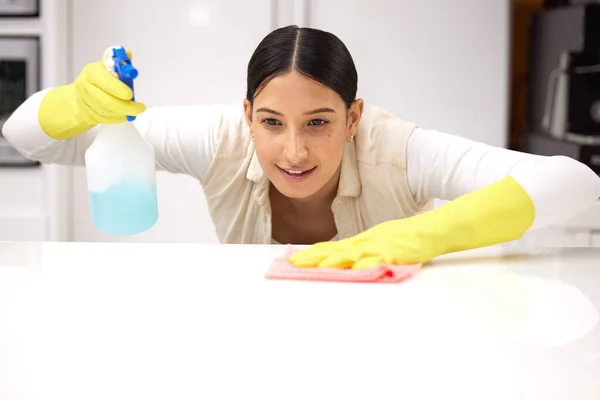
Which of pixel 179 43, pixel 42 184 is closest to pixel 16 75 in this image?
pixel 42 184

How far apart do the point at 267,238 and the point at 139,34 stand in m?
1.32

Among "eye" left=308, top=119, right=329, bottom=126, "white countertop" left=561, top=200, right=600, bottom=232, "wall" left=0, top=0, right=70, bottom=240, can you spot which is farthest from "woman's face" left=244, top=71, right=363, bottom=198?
"wall" left=0, top=0, right=70, bottom=240

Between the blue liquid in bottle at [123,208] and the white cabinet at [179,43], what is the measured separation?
142cm

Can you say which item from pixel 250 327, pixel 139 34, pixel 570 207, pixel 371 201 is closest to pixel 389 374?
pixel 250 327

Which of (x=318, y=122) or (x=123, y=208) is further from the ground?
(x=318, y=122)

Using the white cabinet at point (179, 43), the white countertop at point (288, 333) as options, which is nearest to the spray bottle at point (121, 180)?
the white countertop at point (288, 333)

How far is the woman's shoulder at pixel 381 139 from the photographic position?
4.45 ft

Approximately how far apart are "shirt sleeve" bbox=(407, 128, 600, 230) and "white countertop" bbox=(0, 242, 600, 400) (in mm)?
192

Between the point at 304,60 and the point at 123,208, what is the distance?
407 millimetres

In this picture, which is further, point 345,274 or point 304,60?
point 304,60

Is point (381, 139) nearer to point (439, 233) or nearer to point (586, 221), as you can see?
point (439, 233)

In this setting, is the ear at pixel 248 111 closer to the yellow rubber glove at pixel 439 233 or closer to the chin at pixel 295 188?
the chin at pixel 295 188

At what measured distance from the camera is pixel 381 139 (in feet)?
4.53

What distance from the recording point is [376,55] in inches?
95.6
